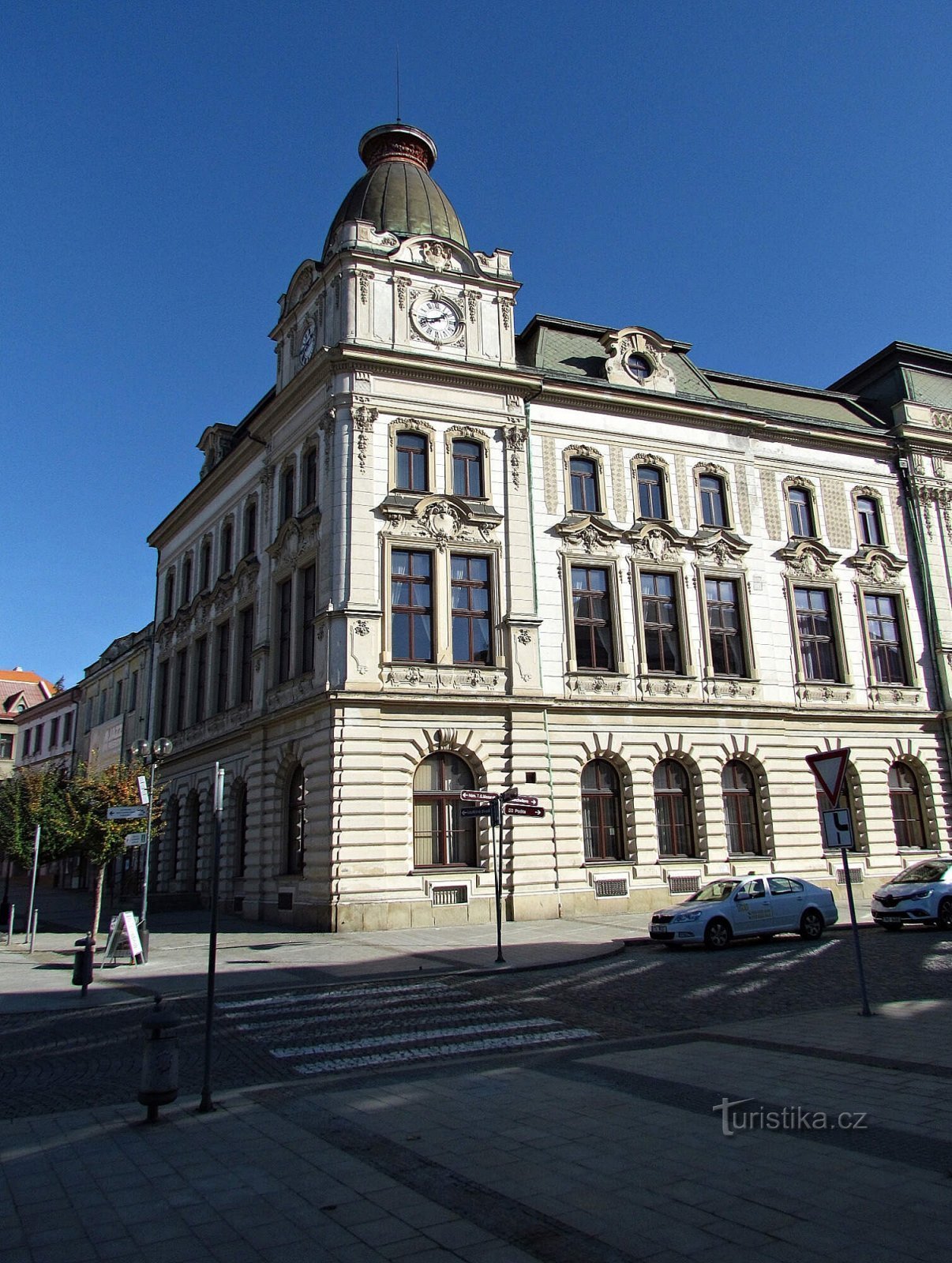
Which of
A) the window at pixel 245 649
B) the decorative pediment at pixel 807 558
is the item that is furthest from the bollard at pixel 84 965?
the decorative pediment at pixel 807 558

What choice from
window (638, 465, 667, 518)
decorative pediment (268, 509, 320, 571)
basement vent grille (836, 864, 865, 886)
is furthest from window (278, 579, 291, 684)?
basement vent grille (836, 864, 865, 886)

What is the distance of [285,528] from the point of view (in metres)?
30.3

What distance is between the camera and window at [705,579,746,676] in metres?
31.5

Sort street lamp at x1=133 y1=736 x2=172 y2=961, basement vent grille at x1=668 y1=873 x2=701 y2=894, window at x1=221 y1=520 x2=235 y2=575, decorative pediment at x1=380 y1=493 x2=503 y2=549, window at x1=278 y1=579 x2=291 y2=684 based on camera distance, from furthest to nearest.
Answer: window at x1=221 y1=520 x2=235 y2=575, window at x1=278 y1=579 x2=291 y2=684, basement vent grille at x1=668 y1=873 x2=701 y2=894, decorative pediment at x1=380 y1=493 x2=503 y2=549, street lamp at x1=133 y1=736 x2=172 y2=961

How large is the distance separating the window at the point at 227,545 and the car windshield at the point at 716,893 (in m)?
22.8

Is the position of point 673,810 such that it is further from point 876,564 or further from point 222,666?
point 222,666

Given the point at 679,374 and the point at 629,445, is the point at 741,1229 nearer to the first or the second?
the point at 629,445

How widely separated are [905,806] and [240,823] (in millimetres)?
23657

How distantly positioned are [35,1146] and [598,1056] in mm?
5780

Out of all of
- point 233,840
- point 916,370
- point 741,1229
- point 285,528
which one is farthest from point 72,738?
point 741,1229

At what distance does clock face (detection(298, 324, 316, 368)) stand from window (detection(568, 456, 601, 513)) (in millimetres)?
9273

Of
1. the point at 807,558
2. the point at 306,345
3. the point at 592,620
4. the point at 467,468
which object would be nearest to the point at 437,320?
the point at 306,345

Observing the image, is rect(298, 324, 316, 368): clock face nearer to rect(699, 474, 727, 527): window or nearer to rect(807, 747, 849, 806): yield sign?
rect(699, 474, 727, 527): window

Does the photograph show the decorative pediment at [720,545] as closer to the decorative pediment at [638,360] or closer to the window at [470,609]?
the decorative pediment at [638,360]
